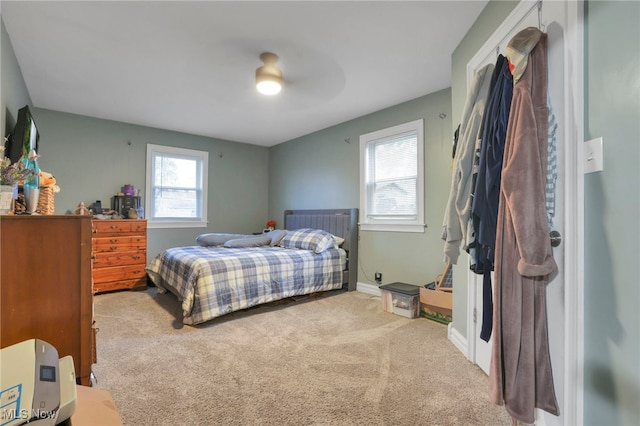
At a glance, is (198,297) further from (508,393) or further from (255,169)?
(255,169)

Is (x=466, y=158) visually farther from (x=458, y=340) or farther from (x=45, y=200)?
(x=45, y=200)

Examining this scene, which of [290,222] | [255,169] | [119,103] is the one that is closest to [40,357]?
[119,103]

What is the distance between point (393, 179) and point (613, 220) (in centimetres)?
289

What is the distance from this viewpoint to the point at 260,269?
10.7 ft

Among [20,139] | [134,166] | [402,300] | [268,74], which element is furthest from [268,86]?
[134,166]

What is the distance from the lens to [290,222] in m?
5.34

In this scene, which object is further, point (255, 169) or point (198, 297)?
point (255, 169)

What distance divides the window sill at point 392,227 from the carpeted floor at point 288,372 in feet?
3.44

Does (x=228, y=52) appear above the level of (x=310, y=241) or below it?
above

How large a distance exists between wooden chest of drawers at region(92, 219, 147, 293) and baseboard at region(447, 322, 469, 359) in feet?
13.0

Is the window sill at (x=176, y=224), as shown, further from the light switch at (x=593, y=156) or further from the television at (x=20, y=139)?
the light switch at (x=593, y=156)

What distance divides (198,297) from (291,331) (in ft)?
3.00

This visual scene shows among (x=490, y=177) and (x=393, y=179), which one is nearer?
(x=490, y=177)

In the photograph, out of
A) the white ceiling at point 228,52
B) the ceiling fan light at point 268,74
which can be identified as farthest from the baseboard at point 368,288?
the ceiling fan light at point 268,74
